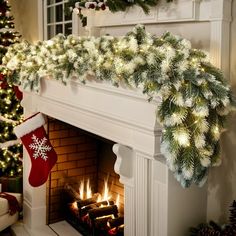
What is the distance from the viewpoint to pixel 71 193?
3.87m

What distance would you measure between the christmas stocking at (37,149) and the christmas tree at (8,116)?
2.90ft

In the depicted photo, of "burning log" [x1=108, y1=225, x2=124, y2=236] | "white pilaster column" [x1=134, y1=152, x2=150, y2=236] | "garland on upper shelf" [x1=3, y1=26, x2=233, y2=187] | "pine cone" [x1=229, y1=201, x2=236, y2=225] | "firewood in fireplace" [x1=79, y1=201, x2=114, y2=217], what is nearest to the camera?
"garland on upper shelf" [x1=3, y1=26, x2=233, y2=187]

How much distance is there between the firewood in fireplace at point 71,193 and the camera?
3.82 meters

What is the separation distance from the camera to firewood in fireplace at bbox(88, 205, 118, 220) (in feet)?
10.9

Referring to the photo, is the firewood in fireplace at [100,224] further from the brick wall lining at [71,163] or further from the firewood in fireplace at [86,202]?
the brick wall lining at [71,163]

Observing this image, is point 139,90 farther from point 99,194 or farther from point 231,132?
point 99,194

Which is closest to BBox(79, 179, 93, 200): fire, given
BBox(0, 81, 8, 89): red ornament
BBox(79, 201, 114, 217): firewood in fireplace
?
BBox(79, 201, 114, 217): firewood in fireplace

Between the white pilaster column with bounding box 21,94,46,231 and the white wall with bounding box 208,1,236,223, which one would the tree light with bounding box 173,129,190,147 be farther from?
the white pilaster column with bounding box 21,94,46,231

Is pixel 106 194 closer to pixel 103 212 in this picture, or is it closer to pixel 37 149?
pixel 103 212

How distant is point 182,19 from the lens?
2287 mm

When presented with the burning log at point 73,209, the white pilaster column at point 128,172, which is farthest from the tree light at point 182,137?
the burning log at point 73,209

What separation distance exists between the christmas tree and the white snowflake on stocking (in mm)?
917

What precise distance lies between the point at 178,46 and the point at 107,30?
1.13 metres

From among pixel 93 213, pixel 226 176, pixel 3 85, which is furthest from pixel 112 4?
pixel 3 85
